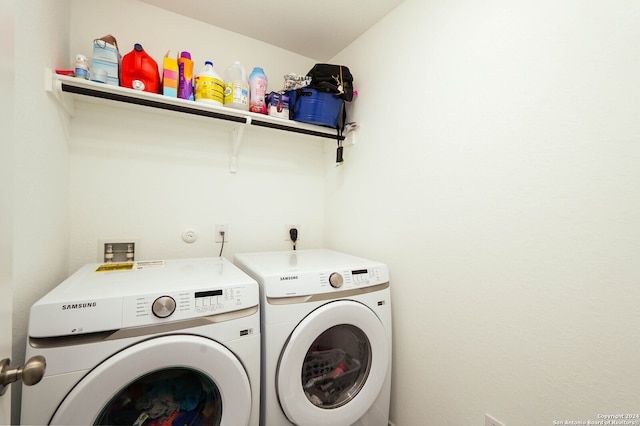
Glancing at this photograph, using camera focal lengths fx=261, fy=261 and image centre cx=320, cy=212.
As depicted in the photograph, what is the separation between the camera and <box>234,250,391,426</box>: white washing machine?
3.33 feet

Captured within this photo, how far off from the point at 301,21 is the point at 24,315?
6.00 ft

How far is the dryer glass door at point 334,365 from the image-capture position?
1.02 m

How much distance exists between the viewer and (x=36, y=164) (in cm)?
91

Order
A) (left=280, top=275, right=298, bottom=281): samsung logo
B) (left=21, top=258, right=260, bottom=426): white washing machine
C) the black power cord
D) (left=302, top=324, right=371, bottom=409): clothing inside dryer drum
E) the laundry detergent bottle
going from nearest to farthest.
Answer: (left=21, top=258, right=260, bottom=426): white washing machine < (left=280, top=275, right=298, bottom=281): samsung logo < (left=302, top=324, right=371, bottom=409): clothing inside dryer drum < the laundry detergent bottle < the black power cord

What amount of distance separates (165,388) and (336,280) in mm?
734

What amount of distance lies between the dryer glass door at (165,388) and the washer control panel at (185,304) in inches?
2.7

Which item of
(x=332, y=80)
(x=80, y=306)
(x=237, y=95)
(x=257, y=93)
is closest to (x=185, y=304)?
(x=80, y=306)

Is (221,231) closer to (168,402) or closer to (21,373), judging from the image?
(168,402)

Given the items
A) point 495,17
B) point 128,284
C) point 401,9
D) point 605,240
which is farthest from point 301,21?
point 605,240

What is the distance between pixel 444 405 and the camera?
1.14 m

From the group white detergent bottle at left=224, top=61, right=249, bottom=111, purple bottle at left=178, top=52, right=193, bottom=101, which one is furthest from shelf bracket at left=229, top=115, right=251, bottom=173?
purple bottle at left=178, top=52, right=193, bottom=101

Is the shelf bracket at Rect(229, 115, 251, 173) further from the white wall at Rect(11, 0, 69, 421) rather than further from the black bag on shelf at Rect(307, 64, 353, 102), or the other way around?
the white wall at Rect(11, 0, 69, 421)

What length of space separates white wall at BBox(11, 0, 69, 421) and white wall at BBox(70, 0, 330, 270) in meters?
0.13

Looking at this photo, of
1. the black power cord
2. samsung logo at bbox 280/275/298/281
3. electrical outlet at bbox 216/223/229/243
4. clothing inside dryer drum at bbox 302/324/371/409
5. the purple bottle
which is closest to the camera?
samsung logo at bbox 280/275/298/281
